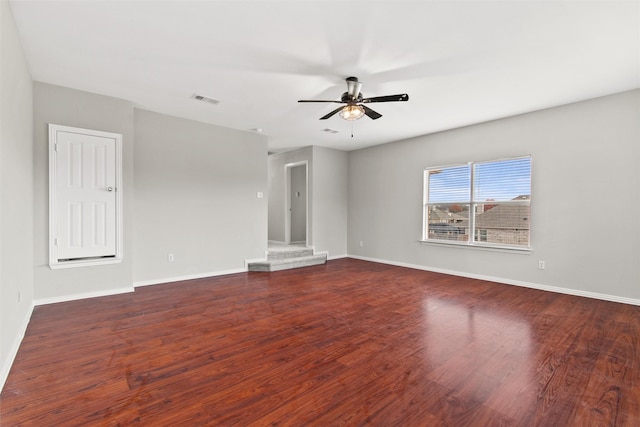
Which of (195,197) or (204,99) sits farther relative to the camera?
(195,197)

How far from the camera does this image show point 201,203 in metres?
5.29

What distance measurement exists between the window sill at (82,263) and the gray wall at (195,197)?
19.2 inches

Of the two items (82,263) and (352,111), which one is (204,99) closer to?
(352,111)

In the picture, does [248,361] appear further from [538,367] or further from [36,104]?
[36,104]

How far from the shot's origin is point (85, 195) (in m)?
3.92

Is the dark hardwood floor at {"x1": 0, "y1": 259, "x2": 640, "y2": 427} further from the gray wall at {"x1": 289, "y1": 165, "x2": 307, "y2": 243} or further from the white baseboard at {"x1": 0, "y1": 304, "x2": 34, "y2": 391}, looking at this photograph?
the gray wall at {"x1": 289, "y1": 165, "x2": 307, "y2": 243}

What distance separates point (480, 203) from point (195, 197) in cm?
515

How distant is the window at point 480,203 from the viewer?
483cm

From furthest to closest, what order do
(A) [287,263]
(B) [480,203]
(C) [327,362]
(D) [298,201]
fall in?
(D) [298,201] < (A) [287,263] < (B) [480,203] < (C) [327,362]

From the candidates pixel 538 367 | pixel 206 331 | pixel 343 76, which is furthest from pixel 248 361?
pixel 343 76

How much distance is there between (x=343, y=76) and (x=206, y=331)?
320 centimetres

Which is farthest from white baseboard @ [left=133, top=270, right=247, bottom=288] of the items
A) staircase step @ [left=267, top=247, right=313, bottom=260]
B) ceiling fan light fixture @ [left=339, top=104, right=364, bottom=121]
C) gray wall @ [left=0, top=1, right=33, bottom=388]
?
ceiling fan light fixture @ [left=339, top=104, right=364, bottom=121]

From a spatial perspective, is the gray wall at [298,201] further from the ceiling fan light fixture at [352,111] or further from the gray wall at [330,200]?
the ceiling fan light fixture at [352,111]

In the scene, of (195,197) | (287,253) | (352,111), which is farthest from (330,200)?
(352,111)
